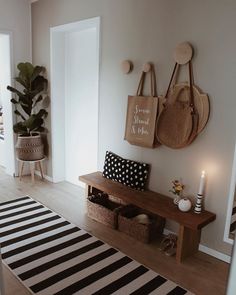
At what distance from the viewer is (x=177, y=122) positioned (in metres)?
2.46

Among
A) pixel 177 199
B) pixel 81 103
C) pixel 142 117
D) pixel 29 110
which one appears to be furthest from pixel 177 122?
pixel 29 110

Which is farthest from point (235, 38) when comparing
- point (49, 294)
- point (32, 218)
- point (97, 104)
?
point (32, 218)

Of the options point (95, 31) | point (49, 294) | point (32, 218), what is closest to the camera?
point (49, 294)

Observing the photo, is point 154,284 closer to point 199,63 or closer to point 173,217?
point 173,217

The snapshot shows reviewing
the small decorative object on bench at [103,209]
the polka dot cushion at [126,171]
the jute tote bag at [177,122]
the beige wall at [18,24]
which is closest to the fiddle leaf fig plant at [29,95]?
the beige wall at [18,24]

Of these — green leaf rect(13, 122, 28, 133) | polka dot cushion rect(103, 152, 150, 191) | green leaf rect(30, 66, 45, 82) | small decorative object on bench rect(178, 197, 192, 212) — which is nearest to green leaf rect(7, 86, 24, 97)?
green leaf rect(30, 66, 45, 82)

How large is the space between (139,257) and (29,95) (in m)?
2.57

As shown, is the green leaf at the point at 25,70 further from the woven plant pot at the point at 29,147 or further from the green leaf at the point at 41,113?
the woven plant pot at the point at 29,147

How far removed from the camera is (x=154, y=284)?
81.2 inches

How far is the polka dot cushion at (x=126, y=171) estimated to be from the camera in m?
2.81

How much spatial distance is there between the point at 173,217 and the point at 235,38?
1.45 meters

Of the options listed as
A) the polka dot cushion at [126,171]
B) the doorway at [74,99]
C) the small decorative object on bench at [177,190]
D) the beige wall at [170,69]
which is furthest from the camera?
the doorway at [74,99]

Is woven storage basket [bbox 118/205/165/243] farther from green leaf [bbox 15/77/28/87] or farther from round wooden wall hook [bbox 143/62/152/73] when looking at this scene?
green leaf [bbox 15/77/28/87]

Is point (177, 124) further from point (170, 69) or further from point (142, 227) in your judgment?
point (142, 227)
